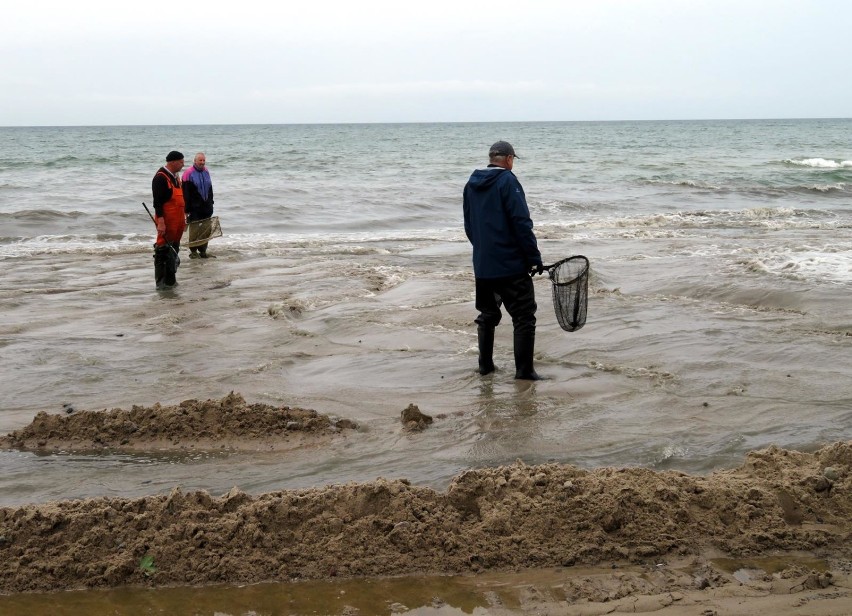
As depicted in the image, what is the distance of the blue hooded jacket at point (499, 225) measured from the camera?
6.08m

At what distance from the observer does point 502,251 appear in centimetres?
621

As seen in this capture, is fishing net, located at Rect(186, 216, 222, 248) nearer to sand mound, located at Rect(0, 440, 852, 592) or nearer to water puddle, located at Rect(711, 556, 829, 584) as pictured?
sand mound, located at Rect(0, 440, 852, 592)

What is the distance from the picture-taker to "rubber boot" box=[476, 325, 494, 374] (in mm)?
6492

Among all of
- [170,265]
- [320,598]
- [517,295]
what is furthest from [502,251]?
[170,265]

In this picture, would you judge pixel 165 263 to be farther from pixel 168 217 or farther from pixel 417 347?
pixel 417 347

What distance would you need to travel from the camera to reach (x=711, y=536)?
368cm

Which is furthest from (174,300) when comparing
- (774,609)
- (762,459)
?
(774,609)

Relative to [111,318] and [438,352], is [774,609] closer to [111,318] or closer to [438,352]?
[438,352]

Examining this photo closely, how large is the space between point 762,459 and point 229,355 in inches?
179

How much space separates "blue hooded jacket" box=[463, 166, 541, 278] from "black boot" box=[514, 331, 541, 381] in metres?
0.50

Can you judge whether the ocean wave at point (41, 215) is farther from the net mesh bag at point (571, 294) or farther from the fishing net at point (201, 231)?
the net mesh bag at point (571, 294)

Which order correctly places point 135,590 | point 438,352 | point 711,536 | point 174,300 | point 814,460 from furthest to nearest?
1. point 174,300
2. point 438,352
3. point 814,460
4. point 711,536
5. point 135,590

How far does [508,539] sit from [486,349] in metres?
2.97

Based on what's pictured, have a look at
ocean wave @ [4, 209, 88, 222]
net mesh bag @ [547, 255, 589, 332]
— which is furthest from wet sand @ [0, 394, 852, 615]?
ocean wave @ [4, 209, 88, 222]
